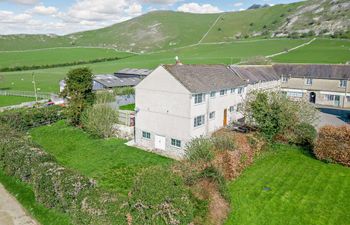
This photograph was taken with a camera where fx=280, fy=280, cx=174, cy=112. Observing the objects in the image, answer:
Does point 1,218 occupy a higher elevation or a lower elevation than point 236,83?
lower

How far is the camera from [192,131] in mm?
29016

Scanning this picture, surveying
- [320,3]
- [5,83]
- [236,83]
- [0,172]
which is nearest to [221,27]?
[320,3]

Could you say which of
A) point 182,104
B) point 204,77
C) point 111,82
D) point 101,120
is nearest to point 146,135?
point 182,104

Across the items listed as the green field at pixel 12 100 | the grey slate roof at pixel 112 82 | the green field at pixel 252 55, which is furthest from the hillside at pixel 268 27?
the green field at pixel 12 100

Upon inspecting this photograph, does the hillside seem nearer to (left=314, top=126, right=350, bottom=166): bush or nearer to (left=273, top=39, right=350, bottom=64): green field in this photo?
(left=273, top=39, right=350, bottom=64): green field

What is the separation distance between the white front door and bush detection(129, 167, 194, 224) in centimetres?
1594

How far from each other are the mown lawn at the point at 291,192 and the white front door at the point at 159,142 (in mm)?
10215

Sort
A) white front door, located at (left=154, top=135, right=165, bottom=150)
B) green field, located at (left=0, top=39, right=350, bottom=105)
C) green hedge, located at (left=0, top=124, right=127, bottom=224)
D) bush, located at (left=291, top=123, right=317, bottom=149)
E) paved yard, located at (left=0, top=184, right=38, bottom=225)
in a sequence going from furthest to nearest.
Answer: green field, located at (left=0, top=39, right=350, bottom=105) → white front door, located at (left=154, top=135, right=165, bottom=150) → bush, located at (left=291, top=123, right=317, bottom=149) → paved yard, located at (left=0, top=184, right=38, bottom=225) → green hedge, located at (left=0, top=124, right=127, bottom=224)

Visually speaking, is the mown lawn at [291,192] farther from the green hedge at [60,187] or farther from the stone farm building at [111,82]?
the stone farm building at [111,82]

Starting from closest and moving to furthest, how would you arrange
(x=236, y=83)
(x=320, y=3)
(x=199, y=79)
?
1. (x=199, y=79)
2. (x=236, y=83)
3. (x=320, y=3)

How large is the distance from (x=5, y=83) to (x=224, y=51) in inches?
3290

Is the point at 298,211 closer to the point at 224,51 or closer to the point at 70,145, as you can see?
the point at 70,145

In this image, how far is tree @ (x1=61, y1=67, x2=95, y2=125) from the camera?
38.4 m

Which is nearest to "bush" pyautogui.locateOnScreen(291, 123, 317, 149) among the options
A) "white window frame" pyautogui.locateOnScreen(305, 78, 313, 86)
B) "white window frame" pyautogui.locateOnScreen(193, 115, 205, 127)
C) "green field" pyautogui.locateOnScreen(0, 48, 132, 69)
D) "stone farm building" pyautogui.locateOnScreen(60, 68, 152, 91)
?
"white window frame" pyautogui.locateOnScreen(193, 115, 205, 127)
